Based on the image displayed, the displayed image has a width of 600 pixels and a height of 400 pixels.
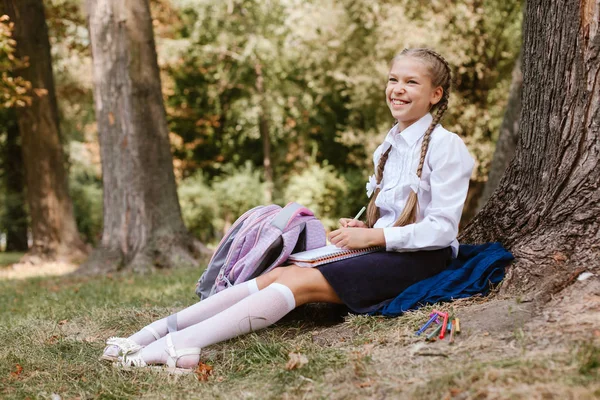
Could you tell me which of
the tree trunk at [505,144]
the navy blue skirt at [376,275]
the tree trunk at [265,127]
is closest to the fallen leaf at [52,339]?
the navy blue skirt at [376,275]

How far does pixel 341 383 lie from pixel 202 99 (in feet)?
63.1

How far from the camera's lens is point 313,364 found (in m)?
2.52

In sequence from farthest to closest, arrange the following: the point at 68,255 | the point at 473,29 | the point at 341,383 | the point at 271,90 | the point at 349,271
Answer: the point at 271,90 < the point at 473,29 < the point at 68,255 < the point at 349,271 < the point at 341,383

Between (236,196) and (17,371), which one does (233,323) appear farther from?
(236,196)

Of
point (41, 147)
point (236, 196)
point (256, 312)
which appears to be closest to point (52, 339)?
point (256, 312)

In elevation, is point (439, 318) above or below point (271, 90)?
below

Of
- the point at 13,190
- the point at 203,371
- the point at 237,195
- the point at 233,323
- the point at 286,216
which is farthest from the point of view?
the point at 13,190

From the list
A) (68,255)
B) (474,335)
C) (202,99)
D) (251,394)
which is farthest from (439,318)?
(202,99)

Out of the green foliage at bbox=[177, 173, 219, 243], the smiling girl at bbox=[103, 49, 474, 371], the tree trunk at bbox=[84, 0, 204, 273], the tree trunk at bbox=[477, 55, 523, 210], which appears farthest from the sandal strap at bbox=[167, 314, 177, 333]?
the green foliage at bbox=[177, 173, 219, 243]

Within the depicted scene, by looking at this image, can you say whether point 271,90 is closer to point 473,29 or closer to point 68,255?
point 473,29

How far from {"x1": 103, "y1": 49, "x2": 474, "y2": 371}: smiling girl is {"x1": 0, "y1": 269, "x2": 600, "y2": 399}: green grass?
0.45 feet

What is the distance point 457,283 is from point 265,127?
16984 millimetres

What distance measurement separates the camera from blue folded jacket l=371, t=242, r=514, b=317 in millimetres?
2998

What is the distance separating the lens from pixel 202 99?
2078cm
